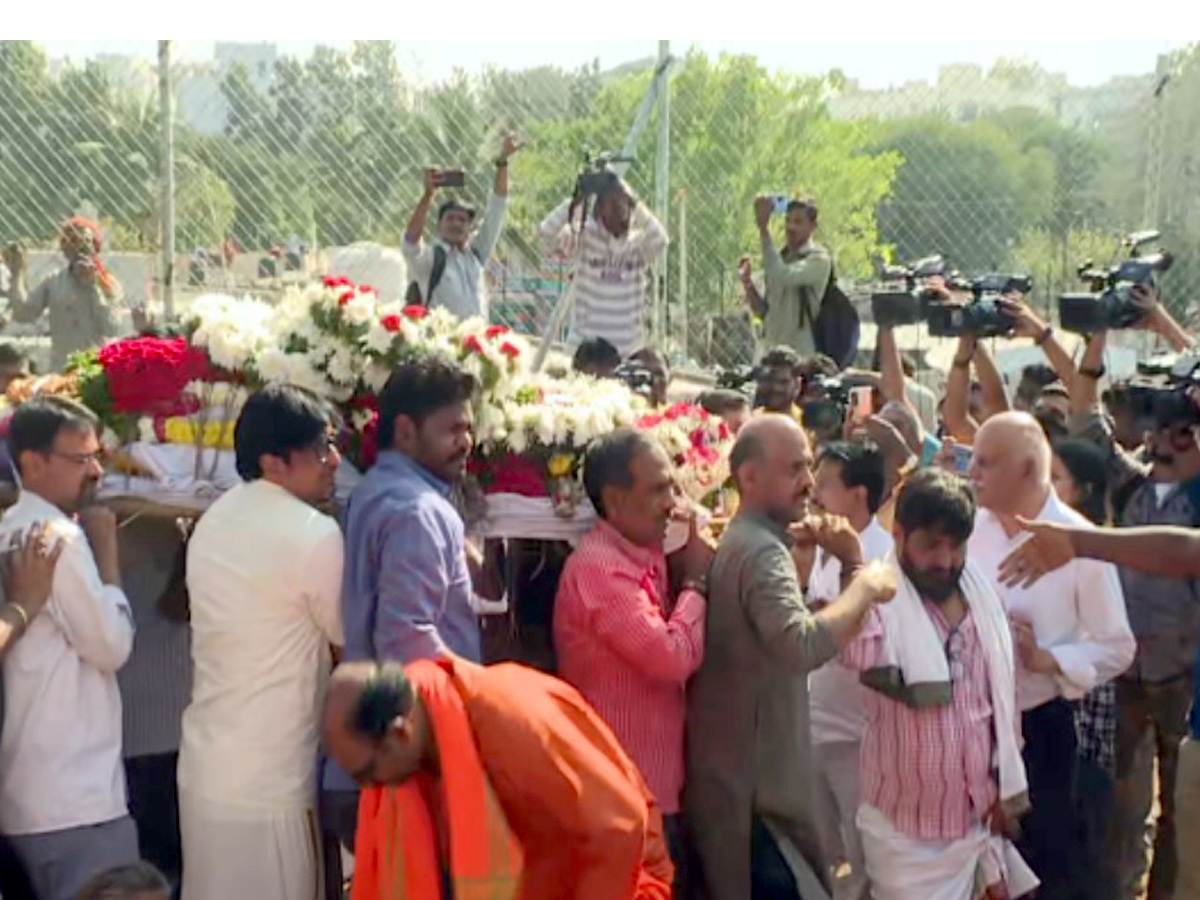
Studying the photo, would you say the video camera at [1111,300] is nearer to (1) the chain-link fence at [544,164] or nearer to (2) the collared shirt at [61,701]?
(1) the chain-link fence at [544,164]

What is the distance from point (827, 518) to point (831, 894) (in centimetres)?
105

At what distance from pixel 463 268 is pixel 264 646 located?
14.9 ft

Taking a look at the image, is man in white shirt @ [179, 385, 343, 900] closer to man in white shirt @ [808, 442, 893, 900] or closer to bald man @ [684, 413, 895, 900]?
bald man @ [684, 413, 895, 900]

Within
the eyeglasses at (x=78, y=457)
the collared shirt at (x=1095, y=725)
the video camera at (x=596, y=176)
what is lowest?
the collared shirt at (x=1095, y=725)

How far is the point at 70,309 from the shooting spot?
9.07m

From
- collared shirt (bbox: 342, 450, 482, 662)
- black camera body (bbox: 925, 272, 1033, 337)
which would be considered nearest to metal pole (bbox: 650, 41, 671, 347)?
black camera body (bbox: 925, 272, 1033, 337)

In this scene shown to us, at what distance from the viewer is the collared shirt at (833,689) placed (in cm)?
526

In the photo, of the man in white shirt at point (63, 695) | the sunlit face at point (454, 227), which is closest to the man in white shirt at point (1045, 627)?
the man in white shirt at point (63, 695)

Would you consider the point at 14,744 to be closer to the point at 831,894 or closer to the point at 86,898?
the point at 86,898

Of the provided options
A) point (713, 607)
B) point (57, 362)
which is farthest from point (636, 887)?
point (57, 362)

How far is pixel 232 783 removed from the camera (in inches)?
169

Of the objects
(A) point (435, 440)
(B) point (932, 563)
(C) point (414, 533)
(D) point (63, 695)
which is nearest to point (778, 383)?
(B) point (932, 563)

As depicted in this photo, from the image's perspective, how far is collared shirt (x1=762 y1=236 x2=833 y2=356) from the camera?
9070 mm

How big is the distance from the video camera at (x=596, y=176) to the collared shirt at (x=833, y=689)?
3764mm
